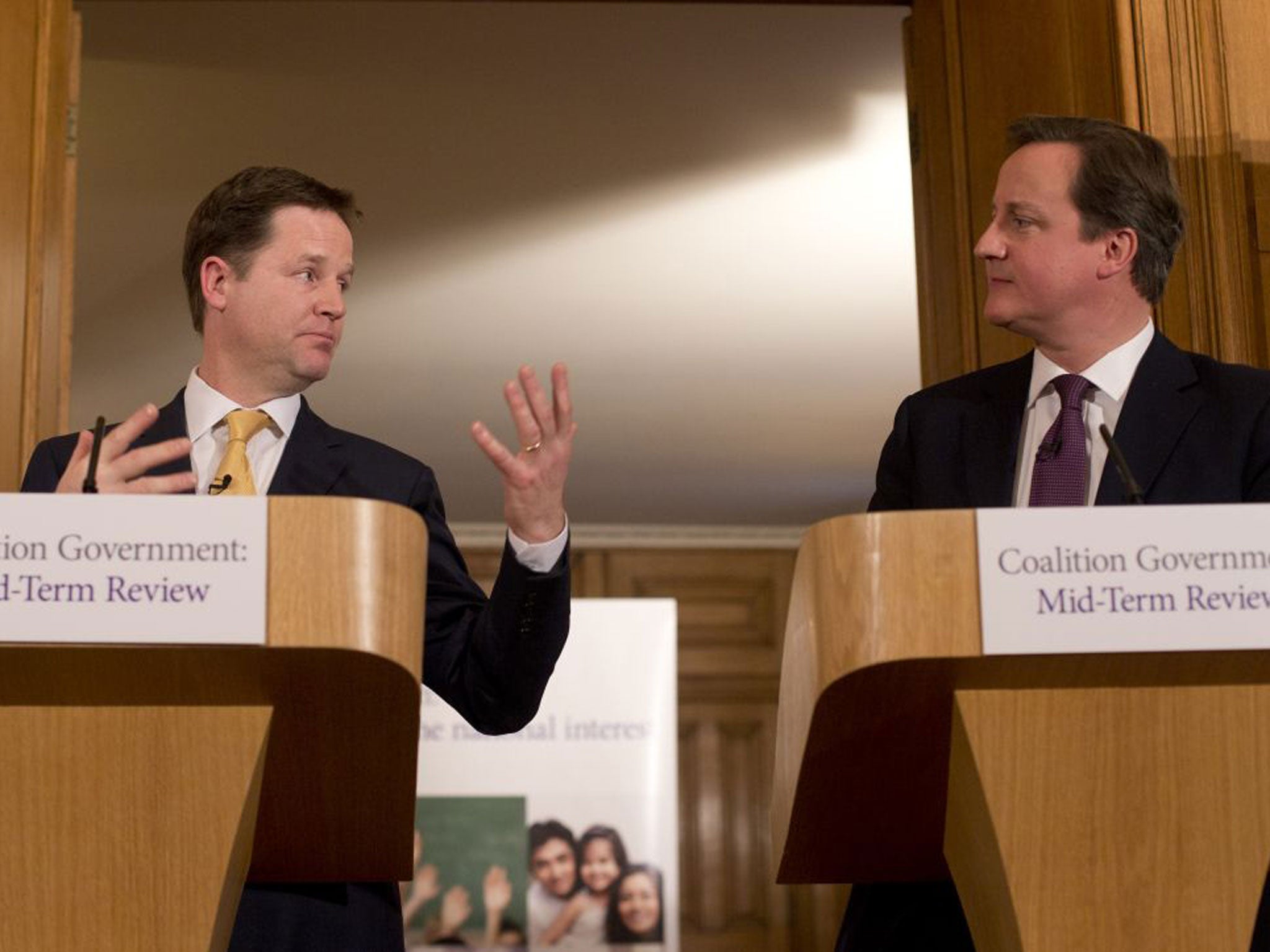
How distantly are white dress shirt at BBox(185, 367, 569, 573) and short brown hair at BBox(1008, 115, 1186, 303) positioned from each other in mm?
847

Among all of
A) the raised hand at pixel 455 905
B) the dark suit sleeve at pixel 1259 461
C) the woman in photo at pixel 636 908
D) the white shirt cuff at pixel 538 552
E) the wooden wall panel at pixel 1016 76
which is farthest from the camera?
the woman in photo at pixel 636 908

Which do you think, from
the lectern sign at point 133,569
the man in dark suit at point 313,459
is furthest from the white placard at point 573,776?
the lectern sign at point 133,569

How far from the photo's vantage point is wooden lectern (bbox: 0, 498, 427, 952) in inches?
55.0

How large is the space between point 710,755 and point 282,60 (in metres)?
6.19

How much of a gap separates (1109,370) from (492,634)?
33.6 inches

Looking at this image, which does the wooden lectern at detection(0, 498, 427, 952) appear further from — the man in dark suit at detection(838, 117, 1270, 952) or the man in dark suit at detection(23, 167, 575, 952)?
the man in dark suit at detection(838, 117, 1270, 952)

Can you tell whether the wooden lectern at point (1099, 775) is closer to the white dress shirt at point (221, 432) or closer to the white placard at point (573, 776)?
the white dress shirt at point (221, 432)

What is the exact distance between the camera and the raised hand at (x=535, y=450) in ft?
5.90

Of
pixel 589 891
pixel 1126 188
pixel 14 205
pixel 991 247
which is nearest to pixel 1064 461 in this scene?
pixel 991 247

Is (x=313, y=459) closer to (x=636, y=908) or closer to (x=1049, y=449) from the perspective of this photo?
(x=1049, y=449)

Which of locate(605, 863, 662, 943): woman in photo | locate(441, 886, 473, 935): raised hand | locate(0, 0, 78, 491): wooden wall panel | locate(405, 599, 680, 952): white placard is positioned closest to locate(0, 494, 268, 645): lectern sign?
locate(0, 0, 78, 491): wooden wall panel

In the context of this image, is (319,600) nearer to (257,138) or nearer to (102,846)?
(102,846)

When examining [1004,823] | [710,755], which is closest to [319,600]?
[1004,823]

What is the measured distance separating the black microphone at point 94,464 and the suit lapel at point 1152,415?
1068 millimetres
